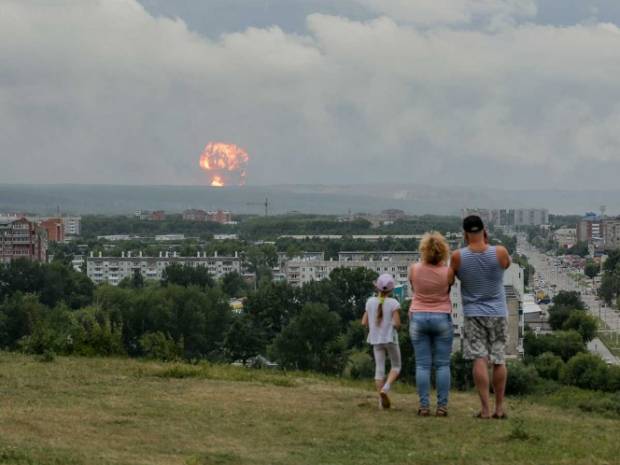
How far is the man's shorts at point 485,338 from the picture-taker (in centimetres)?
820

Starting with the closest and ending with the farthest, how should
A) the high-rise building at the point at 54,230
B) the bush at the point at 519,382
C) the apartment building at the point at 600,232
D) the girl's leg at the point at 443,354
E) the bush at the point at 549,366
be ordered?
the girl's leg at the point at 443,354
the bush at the point at 519,382
the bush at the point at 549,366
the high-rise building at the point at 54,230
the apartment building at the point at 600,232

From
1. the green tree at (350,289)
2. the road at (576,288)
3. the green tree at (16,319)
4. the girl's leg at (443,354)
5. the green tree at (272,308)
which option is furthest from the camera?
the road at (576,288)

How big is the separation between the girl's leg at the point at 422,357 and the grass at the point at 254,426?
0.69ft

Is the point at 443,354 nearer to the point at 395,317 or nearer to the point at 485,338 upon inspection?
the point at 485,338

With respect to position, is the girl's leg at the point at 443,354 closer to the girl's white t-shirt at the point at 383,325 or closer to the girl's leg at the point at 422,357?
the girl's leg at the point at 422,357

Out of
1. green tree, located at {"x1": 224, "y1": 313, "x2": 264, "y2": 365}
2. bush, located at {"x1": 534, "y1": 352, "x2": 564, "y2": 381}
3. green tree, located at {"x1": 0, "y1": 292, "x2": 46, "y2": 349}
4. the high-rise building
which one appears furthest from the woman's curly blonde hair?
the high-rise building

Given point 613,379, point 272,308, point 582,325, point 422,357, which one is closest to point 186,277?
point 272,308

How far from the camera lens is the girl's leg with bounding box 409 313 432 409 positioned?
27.3 ft

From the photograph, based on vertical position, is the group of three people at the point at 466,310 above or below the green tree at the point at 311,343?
above

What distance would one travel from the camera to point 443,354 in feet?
27.5

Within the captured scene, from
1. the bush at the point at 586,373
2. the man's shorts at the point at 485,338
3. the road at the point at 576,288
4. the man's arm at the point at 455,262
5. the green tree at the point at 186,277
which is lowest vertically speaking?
the road at the point at 576,288

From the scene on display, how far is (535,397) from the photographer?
1077 cm

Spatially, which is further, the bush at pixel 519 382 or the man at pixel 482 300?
the bush at pixel 519 382

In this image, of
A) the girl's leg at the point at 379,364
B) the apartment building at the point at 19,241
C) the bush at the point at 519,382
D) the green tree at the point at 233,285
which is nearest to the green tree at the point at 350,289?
the green tree at the point at 233,285
